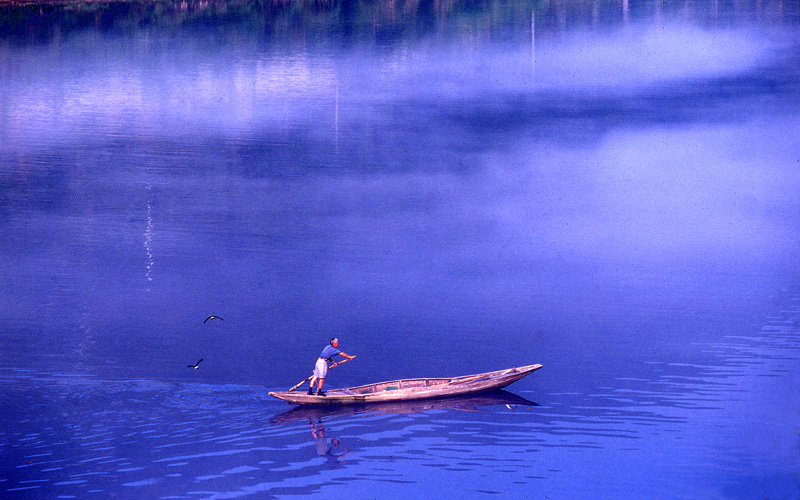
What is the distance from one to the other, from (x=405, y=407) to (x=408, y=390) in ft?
1.97

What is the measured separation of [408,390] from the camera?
29422 millimetres

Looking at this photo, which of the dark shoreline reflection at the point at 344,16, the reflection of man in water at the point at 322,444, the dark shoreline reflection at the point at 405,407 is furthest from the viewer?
the dark shoreline reflection at the point at 344,16

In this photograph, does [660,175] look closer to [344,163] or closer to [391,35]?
[344,163]

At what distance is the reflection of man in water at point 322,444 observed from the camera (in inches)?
1030

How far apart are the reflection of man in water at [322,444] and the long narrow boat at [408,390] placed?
1028 millimetres

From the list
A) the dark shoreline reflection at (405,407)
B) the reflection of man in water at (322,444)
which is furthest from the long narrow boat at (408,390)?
the reflection of man in water at (322,444)

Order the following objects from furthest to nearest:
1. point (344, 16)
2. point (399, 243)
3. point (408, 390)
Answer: point (344, 16) < point (399, 243) < point (408, 390)

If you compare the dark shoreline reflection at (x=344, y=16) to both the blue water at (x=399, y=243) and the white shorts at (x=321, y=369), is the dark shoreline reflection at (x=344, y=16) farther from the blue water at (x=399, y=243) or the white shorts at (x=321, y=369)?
the white shorts at (x=321, y=369)

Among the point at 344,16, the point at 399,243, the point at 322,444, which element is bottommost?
the point at 322,444

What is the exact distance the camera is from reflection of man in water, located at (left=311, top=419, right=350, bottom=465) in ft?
85.9

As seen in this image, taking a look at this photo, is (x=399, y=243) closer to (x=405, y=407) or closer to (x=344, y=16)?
(x=405, y=407)

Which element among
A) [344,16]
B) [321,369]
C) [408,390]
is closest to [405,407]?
[408,390]

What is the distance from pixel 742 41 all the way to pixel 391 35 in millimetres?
35338

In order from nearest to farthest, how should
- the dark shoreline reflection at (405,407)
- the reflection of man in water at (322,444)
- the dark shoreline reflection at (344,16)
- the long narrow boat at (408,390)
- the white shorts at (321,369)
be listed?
the reflection of man in water at (322,444), the dark shoreline reflection at (405,407), the long narrow boat at (408,390), the white shorts at (321,369), the dark shoreline reflection at (344,16)
